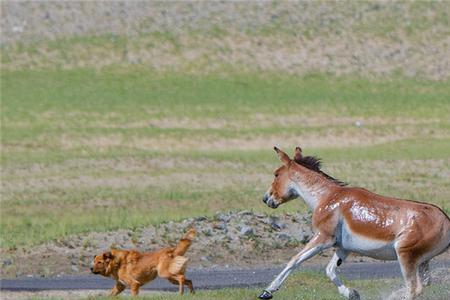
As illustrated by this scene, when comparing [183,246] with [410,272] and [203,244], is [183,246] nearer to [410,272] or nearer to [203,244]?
[410,272]

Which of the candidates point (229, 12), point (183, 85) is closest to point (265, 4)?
point (229, 12)

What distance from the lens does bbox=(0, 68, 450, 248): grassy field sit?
1232 inches

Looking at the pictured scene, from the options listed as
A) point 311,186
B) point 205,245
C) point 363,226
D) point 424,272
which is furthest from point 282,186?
point 205,245

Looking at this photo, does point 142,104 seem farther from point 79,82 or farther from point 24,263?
point 24,263

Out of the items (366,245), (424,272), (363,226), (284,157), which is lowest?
(424,272)

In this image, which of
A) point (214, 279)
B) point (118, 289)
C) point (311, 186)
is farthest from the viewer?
point (214, 279)

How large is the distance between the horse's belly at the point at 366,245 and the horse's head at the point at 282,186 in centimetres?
94

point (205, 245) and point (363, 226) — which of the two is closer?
point (363, 226)

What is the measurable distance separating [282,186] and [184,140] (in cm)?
2810

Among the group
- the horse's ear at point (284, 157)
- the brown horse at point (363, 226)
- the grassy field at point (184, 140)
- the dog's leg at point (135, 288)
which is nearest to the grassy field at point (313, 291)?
the dog's leg at point (135, 288)

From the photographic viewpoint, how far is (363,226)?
15586 mm

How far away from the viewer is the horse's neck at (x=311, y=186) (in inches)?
637

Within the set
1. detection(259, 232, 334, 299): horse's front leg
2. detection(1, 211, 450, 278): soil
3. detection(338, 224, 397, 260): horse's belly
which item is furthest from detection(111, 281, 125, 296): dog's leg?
detection(1, 211, 450, 278): soil

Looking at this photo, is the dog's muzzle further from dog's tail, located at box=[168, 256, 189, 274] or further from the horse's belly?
dog's tail, located at box=[168, 256, 189, 274]
